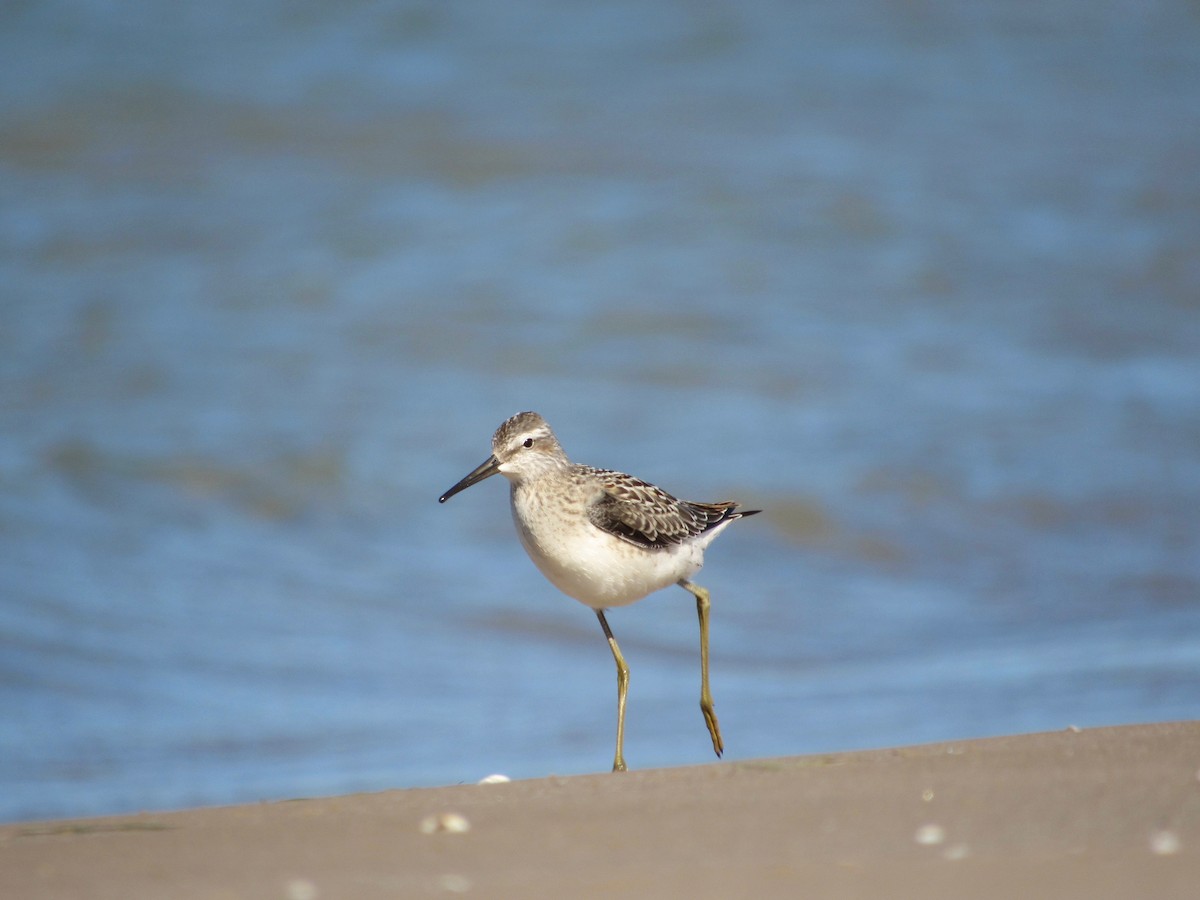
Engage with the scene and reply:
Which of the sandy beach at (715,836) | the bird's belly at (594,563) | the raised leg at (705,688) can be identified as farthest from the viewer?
the raised leg at (705,688)

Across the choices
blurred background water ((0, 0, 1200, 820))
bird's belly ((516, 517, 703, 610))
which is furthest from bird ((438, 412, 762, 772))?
blurred background water ((0, 0, 1200, 820))

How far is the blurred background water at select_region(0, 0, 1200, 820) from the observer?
8023mm

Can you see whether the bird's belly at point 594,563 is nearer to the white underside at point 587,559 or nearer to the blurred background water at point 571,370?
the white underside at point 587,559

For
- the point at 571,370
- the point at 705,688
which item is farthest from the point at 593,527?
the point at 571,370

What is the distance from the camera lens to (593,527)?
6230mm

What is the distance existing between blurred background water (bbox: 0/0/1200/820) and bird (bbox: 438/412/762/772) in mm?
1205

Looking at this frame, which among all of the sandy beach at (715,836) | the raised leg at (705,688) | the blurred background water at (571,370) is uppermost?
the blurred background water at (571,370)

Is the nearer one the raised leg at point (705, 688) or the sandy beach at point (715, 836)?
the sandy beach at point (715, 836)

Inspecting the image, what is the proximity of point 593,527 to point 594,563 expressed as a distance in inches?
7.0

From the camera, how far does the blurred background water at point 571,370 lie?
26.3 ft

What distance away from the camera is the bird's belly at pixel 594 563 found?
6.10 m

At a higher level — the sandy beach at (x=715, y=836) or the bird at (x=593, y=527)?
the bird at (x=593, y=527)

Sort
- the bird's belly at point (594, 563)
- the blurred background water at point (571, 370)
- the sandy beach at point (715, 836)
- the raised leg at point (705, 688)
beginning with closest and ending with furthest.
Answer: the sandy beach at point (715, 836), the bird's belly at point (594, 563), the raised leg at point (705, 688), the blurred background water at point (571, 370)

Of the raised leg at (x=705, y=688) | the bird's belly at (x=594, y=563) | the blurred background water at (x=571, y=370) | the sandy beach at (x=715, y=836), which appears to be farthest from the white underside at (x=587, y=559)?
the blurred background water at (x=571, y=370)
